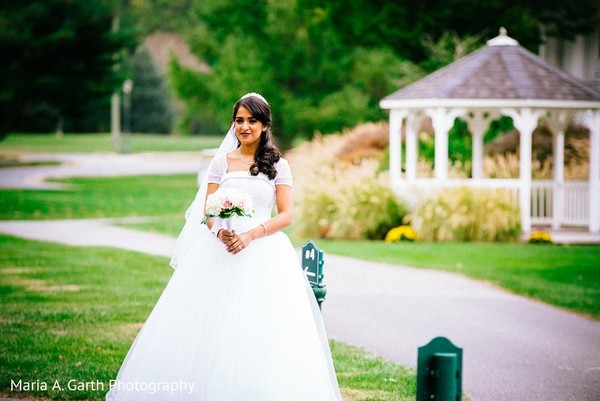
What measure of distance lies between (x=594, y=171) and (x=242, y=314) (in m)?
15.5

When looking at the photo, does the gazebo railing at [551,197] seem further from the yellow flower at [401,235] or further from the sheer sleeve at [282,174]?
the sheer sleeve at [282,174]

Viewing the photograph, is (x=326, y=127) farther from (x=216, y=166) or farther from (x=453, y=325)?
(x=216, y=166)

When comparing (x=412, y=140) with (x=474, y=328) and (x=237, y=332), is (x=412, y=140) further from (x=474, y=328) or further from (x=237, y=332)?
(x=237, y=332)

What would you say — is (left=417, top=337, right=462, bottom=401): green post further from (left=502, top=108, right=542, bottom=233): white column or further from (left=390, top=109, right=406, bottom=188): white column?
(left=390, top=109, right=406, bottom=188): white column

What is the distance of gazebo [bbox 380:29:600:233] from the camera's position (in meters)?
20.2

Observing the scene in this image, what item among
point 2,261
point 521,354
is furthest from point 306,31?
point 521,354

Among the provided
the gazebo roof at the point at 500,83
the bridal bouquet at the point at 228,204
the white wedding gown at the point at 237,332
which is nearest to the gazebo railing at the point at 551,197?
the gazebo roof at the point at 500,83

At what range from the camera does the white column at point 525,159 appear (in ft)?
65.2

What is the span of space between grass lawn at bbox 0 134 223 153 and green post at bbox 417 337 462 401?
6958cm

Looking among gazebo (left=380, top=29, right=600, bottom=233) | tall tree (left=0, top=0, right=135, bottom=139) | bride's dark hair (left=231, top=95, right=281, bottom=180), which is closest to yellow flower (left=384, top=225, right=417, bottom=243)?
gazebo (left=380, top=29, right=600, bottom=233)

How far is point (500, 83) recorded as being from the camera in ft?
68.3

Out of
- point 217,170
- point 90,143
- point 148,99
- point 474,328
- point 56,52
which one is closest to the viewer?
point 217,170

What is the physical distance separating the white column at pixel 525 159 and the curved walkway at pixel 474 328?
197 inches

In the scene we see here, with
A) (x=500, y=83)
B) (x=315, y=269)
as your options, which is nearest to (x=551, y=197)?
(x=500, y=83)
